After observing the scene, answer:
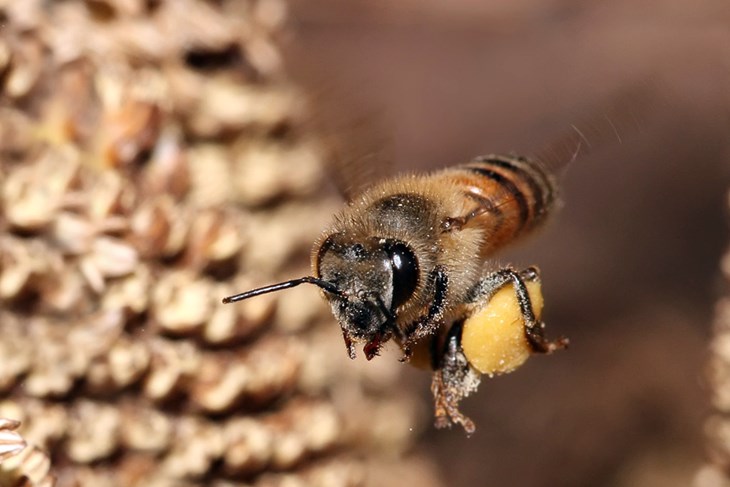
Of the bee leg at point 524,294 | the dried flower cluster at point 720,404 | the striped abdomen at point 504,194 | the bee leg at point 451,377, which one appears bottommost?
the dried flower cluster at point 720,404

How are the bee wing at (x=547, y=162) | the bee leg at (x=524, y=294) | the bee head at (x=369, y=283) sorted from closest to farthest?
the bee head at (x=369, y=283), the bee leg at (x=524, y=294), the bee wing at (x=547, y=162)

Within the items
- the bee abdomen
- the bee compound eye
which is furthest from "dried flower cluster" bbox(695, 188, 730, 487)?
the bee compound eye

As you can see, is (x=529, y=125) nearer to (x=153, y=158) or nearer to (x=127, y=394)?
(x=153, y=158)

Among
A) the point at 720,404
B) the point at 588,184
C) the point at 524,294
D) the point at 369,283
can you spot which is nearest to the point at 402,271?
the point at 369,283

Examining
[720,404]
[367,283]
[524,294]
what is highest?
[367,283]

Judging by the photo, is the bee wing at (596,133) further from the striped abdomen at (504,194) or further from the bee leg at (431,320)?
the bee leg at (431,320)

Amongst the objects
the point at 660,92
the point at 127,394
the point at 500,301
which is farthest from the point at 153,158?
the point at 660,92

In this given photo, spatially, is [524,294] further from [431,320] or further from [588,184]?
[588,184]

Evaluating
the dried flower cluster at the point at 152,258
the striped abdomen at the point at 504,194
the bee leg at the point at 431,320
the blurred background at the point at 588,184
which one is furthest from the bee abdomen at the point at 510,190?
the blurred background at the point at 588,184
